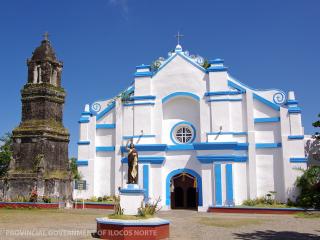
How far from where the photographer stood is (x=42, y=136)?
23219 mm

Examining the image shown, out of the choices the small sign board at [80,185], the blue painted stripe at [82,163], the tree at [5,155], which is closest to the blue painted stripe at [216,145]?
the blue painted stripe at [82,163]

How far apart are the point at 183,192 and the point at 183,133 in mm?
3598

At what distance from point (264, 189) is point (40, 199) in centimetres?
1289

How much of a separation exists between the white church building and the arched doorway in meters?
0.06

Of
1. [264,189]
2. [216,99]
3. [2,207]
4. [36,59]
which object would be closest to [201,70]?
[216,99]

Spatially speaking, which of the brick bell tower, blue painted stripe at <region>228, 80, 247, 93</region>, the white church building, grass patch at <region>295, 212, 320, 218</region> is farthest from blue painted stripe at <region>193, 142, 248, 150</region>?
the brick bell tower

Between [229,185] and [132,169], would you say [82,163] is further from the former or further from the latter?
[132,169]

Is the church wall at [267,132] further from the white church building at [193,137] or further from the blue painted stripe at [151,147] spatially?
the blue painted stripe at [151,147]

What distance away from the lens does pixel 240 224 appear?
1438cm

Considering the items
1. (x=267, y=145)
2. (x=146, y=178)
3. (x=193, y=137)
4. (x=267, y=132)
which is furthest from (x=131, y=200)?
(x=267, y=132)

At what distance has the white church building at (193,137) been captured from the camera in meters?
20.9

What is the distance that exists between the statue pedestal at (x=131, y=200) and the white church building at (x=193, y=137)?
30.0 feet

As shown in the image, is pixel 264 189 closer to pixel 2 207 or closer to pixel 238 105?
pixel 238 105

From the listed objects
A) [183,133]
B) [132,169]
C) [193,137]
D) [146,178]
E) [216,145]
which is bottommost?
[146,178]
